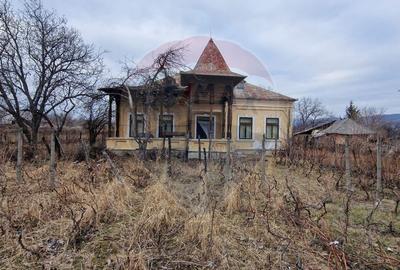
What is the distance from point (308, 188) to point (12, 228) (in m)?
5.82

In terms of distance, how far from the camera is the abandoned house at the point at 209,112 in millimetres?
18438

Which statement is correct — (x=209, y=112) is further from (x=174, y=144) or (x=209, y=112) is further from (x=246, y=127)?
(x=174, y=144)

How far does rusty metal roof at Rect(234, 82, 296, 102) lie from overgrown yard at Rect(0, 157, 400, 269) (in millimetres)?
16108

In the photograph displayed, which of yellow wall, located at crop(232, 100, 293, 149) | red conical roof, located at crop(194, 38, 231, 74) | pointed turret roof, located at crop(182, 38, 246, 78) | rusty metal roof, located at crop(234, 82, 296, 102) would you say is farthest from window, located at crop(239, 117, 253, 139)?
red conical roof, located at crop(194, 38, 231, 74)

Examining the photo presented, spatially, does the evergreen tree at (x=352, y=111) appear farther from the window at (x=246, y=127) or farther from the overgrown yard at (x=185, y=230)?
the overgrown yard at (x=185, y=230)

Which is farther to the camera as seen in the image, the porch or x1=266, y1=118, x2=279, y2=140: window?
x1=266, y1=118, x2=279, y2=140: window

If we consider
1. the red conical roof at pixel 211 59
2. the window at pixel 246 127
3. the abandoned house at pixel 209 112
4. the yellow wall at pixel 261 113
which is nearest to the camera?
the abandoned house at pixel 209 112

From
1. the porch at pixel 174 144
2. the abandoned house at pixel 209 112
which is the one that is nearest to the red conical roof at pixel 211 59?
the abandoned house at pixel 209 112

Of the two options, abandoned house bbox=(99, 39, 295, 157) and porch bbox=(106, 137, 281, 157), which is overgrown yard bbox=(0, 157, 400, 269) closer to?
porch bbox=(106, 137, 281, 157)

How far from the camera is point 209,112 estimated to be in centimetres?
2147

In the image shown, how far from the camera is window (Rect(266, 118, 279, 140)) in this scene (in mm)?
22812

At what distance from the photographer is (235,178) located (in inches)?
291

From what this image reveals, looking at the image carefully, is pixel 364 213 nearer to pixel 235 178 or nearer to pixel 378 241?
pixel 378 241

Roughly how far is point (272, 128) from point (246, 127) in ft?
6.03
